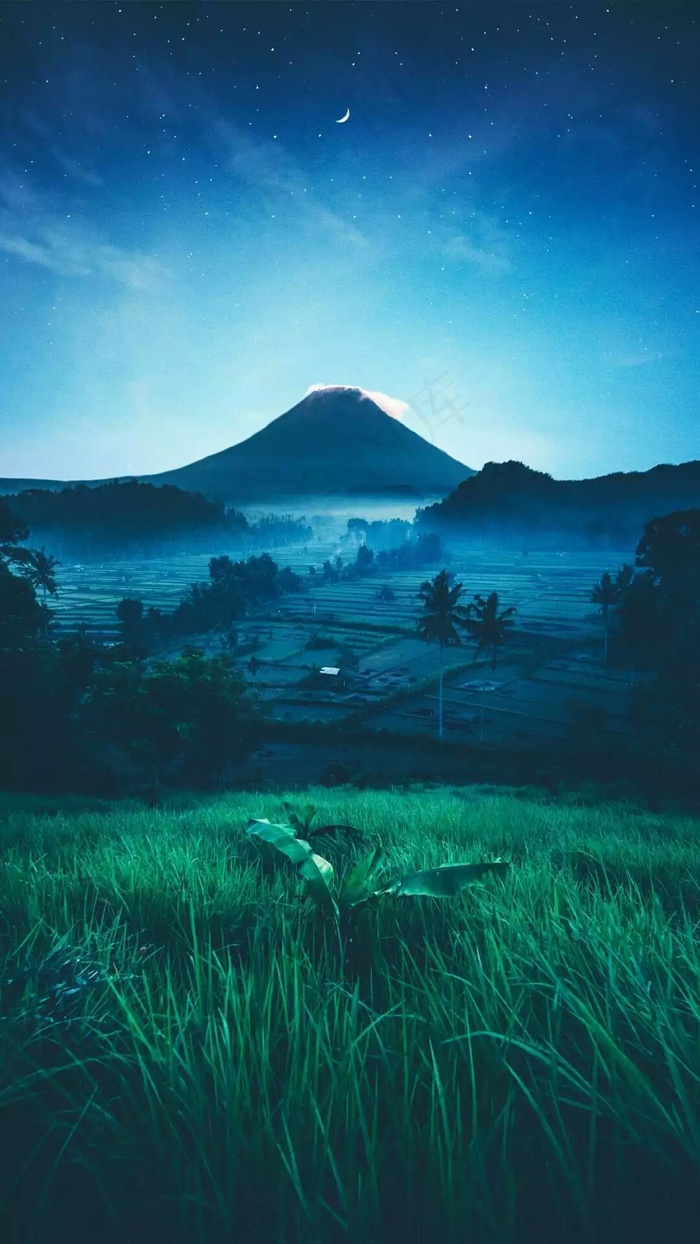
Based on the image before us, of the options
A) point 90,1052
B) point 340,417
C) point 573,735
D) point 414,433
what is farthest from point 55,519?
point 414,433

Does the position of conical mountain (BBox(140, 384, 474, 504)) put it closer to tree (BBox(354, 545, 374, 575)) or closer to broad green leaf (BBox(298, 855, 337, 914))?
tree (BBox(354, 545, 374, 575))

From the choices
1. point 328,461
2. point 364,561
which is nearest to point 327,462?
point 328,461

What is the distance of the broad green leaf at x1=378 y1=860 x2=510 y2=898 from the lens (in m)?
1.26

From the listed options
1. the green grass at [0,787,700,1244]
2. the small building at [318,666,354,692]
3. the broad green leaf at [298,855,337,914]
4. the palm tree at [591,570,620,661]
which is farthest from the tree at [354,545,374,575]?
the green grass at [0,787,700,1244]

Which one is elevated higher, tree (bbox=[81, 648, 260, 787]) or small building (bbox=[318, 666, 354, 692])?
tree (bbox=[81, 648, 260, 787])

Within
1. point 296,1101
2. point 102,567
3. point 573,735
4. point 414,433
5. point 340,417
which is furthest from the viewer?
point 414,433

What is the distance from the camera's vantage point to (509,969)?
3.22ft

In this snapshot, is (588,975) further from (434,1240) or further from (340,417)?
(340,417)

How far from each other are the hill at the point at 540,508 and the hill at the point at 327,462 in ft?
26.3

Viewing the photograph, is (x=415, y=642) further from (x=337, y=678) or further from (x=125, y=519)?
(x=125, y=519)

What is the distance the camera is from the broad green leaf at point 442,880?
126 cm

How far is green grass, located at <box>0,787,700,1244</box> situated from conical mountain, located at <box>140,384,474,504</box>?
36111 millimetres

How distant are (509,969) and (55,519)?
26511 millimetres

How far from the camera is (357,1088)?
677mm
